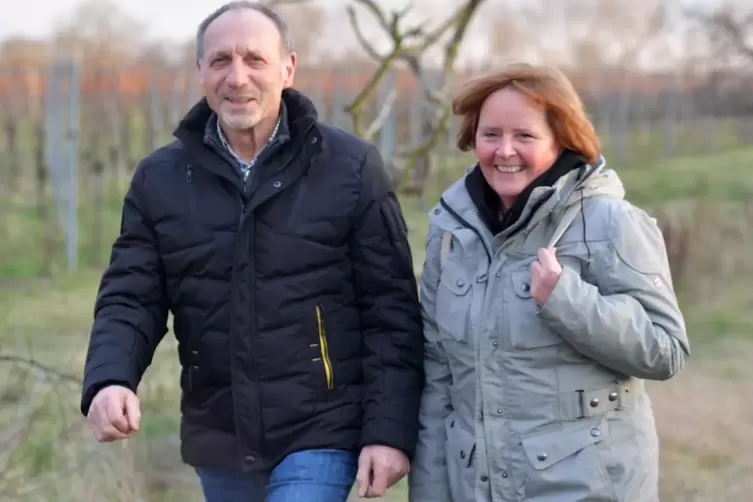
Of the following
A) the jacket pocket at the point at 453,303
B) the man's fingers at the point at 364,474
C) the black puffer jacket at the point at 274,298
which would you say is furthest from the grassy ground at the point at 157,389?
the jacket pocket at the point at 453,303

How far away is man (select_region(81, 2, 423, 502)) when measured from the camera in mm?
2381

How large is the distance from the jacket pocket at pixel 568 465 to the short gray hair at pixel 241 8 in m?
1.18

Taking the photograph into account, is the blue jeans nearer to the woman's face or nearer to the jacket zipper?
the jacket zipper

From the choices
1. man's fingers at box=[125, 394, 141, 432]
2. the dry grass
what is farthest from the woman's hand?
the dry grass

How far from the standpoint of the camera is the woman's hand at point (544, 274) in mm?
2080

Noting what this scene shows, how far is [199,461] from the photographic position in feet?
8.25

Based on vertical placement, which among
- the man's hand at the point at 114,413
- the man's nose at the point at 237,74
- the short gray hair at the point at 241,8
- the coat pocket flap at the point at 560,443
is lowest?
the man's hand at the point at 114,413

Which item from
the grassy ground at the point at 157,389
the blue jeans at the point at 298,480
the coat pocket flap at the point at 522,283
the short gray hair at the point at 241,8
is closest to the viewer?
the coat pocket flap at the point at 522,283

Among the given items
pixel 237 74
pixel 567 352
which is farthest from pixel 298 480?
pixel 237 74

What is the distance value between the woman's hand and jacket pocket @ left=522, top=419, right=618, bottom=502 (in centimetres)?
30

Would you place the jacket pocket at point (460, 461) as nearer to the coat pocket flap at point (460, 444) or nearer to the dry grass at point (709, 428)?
the coat pocket flap at point (460, 444)

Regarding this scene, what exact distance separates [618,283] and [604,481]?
0.43m

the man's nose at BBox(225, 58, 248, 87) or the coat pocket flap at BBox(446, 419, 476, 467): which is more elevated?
the man's nose at BBox(225, 58, 248, 87)

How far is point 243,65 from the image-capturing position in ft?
7.89
